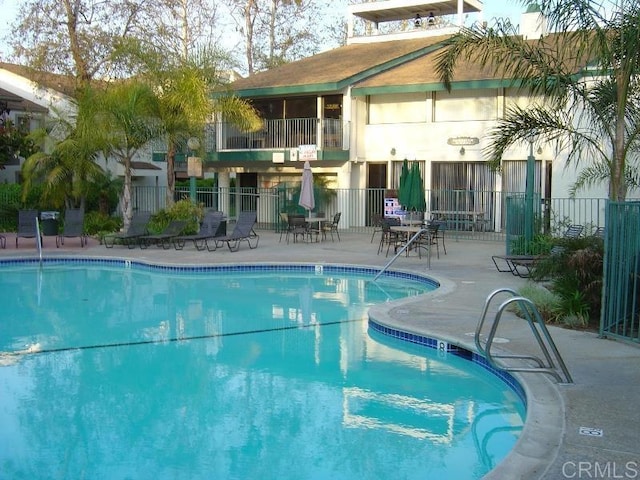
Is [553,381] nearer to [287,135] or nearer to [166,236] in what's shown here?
[166,236]

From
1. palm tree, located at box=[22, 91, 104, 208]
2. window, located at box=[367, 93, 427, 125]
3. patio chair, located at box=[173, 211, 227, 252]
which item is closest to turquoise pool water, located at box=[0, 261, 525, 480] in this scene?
patio chair, located at box=[173, 211, 227, 252]

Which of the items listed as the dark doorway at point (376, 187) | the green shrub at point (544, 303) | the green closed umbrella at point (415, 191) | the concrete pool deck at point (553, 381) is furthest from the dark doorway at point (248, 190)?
the green shrub at point (544, 303)

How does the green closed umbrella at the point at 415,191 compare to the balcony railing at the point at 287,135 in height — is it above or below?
below

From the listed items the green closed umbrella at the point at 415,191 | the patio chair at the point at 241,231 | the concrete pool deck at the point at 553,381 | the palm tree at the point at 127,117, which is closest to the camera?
the concrete pool deck at the point at 553,381

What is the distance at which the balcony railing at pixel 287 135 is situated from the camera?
994 inches

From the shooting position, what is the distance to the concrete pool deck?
4.71 metres

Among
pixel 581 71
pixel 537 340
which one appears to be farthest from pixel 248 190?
pixel 537 340

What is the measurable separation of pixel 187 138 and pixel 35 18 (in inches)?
470

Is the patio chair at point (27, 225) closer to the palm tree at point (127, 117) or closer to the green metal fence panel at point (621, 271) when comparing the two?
the palm tree at point (127, 117)

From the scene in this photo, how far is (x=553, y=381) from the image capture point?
6.55m

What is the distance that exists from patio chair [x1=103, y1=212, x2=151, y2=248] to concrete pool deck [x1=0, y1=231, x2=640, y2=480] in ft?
11.0

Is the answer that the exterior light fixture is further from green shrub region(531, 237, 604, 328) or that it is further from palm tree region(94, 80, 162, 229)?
green shrub region(531, 237, 604, 328)

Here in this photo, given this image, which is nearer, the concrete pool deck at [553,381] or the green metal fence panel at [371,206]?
the concrete pool deck at [553,381]

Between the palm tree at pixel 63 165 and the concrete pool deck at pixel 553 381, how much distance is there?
7499mm
